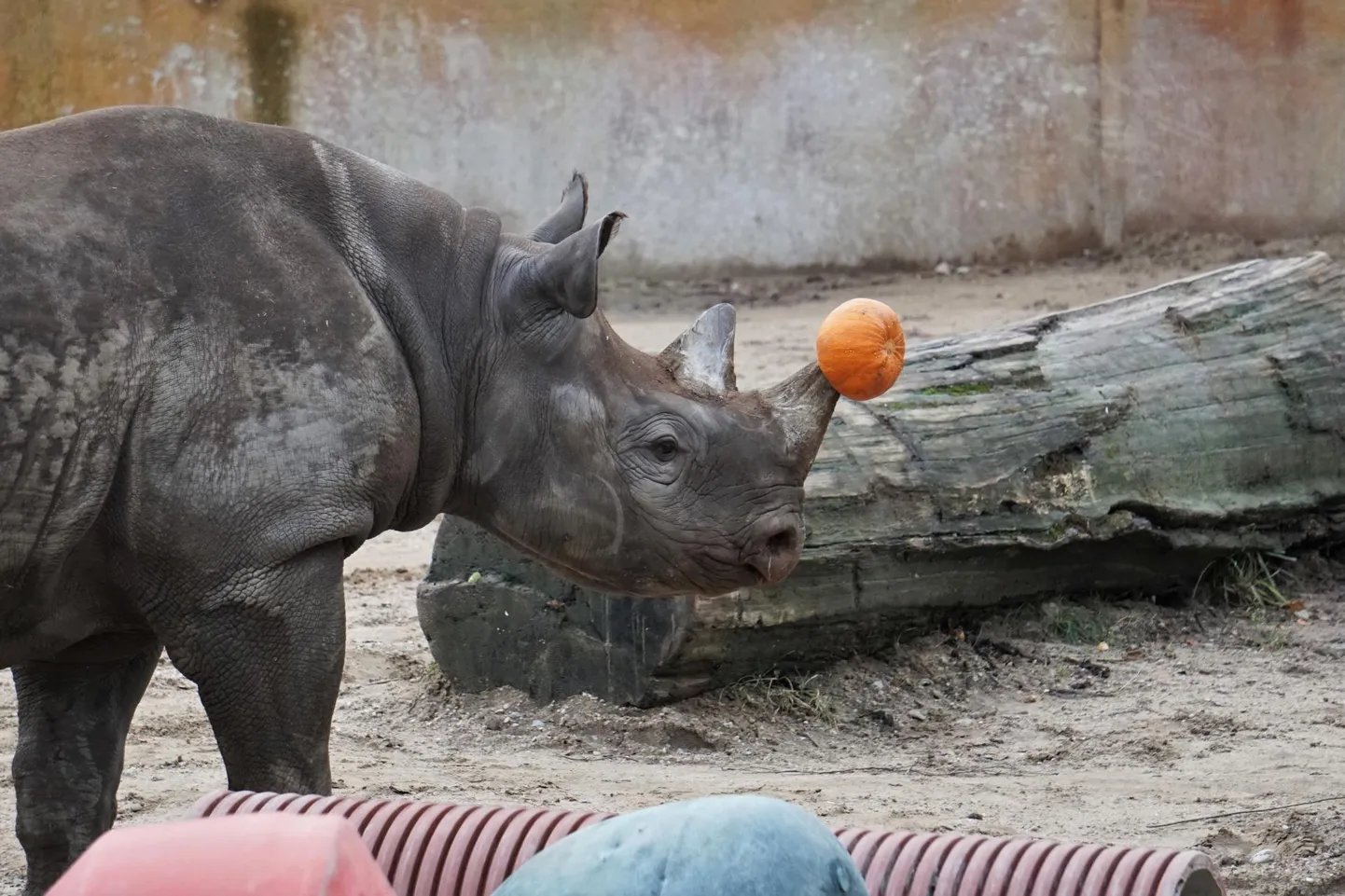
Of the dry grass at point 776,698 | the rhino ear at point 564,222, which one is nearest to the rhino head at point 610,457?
the rhino ear at point 564,222

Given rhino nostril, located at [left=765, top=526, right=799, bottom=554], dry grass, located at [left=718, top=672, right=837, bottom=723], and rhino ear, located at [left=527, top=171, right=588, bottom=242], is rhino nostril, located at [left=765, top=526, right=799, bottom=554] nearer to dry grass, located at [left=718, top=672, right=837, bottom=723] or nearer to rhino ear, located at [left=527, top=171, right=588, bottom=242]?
rhino ear, located at [left=527, top=171, right=588, bottom=242]

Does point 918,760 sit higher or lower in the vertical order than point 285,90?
lower

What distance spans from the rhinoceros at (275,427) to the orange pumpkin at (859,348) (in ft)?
0.21

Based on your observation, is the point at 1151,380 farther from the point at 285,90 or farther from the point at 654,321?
the point at 285,90

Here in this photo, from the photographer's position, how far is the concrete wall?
43.7ft

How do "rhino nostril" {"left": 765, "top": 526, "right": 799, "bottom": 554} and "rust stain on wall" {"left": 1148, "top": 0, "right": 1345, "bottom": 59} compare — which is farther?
"rust stain on wall" {"left": 1148, "top": 0, "right": 1345, "bottom": 59}

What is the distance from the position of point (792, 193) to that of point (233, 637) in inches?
411

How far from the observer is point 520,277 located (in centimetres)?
432

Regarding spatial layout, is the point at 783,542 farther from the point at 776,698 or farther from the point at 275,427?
the point at 776,698

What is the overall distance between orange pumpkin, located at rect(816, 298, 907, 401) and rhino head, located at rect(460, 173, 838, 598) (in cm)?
7

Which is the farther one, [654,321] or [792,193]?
[792,193]

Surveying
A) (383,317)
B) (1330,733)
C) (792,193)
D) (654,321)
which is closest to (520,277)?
(383,317)

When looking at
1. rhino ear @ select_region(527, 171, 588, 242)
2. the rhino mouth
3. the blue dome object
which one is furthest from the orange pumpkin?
the blue dome object

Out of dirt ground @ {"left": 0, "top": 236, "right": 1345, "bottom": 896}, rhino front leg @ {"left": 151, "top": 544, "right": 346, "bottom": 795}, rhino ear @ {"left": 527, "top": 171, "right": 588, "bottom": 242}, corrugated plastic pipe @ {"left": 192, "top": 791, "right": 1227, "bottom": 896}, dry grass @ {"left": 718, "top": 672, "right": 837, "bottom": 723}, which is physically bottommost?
dirt ground @ {"left": 0, "top": 236, "right": 1345, "bottom": 896}
